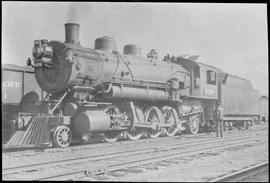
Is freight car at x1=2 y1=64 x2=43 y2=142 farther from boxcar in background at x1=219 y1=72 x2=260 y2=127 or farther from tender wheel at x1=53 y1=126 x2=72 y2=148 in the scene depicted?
boxcar in background at x1=219 y1=72 x2=260 y2=127

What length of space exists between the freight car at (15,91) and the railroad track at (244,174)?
7.47m

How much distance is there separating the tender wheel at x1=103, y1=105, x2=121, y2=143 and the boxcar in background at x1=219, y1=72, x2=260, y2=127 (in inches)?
281

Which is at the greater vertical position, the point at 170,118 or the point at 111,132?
the point at 170,118

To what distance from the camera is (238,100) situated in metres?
20.1

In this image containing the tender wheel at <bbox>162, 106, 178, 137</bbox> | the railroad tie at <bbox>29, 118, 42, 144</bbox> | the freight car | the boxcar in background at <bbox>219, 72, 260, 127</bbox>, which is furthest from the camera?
the boxcar in background at <bbox>219, 72, 260, 127</bbox>

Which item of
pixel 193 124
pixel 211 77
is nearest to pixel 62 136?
pixel 193 124

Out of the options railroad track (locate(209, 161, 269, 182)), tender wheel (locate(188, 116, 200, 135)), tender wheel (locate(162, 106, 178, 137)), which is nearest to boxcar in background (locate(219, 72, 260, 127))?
tender wheel (locate(188, 116, 200, 135))

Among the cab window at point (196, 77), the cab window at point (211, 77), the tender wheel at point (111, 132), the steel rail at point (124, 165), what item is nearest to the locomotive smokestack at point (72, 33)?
the tender wheel at point (111, 132)

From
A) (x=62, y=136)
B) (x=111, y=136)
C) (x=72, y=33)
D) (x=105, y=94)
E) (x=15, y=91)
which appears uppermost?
(x=72, y=33)

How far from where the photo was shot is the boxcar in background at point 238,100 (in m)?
18.8

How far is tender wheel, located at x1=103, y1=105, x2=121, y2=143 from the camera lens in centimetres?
1283

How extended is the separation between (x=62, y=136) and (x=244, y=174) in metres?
6.13

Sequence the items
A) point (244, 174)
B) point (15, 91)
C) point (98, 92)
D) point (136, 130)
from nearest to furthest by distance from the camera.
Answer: point (244, 174)
point (98, 92)
point (15, 91)
point (136, 130)

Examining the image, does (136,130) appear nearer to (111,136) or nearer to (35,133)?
(111,136)
